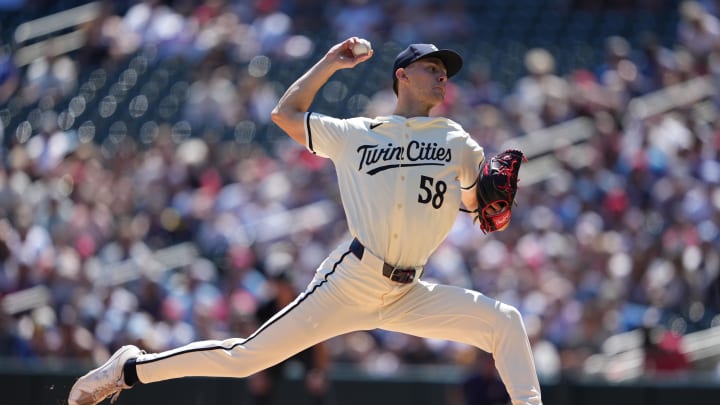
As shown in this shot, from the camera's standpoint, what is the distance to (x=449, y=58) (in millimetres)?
5773

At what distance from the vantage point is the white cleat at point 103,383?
581 cm

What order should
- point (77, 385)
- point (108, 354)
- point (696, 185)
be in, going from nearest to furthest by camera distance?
point (77, 385) → point (108, 354) → point (696, 185)

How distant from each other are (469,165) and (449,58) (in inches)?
21.2

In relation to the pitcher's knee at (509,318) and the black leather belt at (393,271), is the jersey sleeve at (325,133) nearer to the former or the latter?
the black leather belt at (393,271)

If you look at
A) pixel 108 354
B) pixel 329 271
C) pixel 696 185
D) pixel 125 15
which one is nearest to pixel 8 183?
pixel 108 354

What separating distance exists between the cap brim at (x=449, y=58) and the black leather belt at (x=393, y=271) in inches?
38.1

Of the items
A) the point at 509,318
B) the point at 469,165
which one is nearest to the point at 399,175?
the point at 469,165

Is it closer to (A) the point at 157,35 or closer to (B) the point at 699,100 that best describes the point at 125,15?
(A) the point at 157,35

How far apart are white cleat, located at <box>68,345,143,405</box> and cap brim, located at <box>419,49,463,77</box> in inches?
81.5

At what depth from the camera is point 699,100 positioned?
46.2ft

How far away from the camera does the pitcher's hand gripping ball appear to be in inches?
219

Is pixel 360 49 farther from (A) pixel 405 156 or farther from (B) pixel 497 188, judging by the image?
(B) pixel 497 188

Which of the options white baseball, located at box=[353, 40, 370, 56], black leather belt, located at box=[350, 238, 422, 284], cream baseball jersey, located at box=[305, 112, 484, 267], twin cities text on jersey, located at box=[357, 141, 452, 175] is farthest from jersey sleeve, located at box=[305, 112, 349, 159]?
black leather belt, located at box=[350, 238, 422, 284]

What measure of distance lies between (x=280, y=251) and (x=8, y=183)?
358 cm
